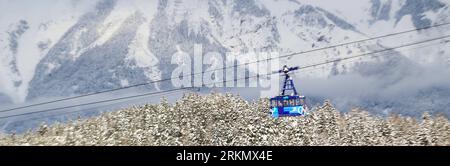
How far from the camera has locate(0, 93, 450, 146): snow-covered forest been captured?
273 ft

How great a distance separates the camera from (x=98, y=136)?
290 ft

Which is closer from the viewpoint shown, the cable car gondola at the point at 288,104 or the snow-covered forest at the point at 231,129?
A: the cable car gondola at the point at 288,104

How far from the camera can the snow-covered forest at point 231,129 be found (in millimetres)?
83125

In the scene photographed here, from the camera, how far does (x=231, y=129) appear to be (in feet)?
298

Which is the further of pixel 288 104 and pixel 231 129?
pixel 231 129

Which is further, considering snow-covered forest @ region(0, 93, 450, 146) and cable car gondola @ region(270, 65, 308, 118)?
snow-covered forest @ region(0, 93, 450, 146)

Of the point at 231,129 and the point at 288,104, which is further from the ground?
the point at 288,104
